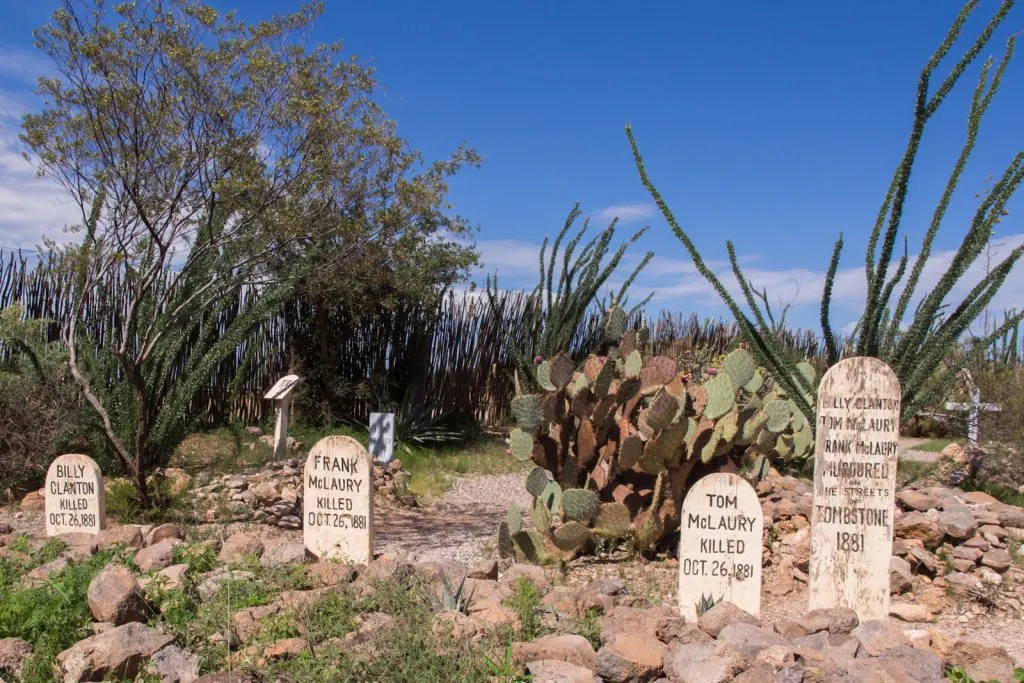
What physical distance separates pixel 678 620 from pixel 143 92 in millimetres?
5347

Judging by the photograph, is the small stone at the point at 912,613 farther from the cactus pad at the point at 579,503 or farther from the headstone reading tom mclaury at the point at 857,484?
the cactus pad at the point at 579,503

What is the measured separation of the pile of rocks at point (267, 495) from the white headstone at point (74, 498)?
128 centimetres

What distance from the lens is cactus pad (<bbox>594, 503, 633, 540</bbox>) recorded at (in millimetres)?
5398

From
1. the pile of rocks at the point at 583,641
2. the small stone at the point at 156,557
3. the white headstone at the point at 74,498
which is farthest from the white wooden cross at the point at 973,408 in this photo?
the white headstone at the point at 74,498

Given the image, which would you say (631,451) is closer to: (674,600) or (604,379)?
(604,379)

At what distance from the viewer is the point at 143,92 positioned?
20.9 ft

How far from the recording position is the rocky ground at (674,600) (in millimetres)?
3160

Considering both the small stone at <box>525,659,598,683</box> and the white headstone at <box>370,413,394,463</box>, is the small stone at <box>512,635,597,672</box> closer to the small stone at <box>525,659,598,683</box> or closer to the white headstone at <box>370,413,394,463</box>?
the small stone at <box>525,659,598,683</box>

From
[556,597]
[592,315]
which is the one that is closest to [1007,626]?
[556,597]

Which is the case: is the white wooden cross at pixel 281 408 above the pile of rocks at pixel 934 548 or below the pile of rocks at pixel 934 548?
above

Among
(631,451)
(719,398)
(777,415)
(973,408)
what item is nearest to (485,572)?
(631,451)

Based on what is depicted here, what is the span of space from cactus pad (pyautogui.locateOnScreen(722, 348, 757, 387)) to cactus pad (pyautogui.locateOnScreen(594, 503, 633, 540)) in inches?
51.0

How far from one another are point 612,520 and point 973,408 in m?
5.98

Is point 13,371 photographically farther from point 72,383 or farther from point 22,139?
point 22,139
